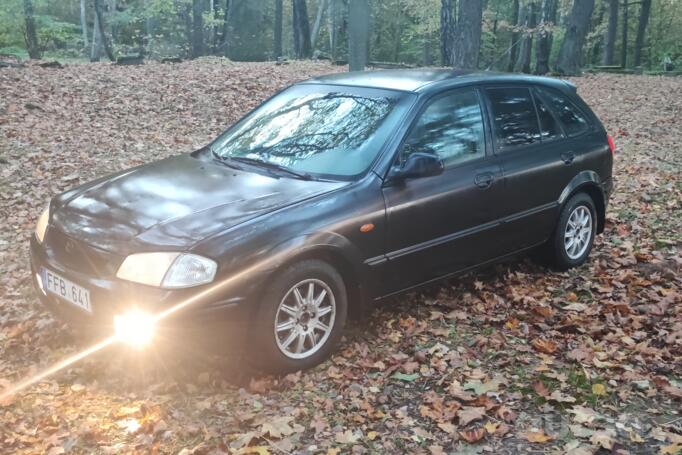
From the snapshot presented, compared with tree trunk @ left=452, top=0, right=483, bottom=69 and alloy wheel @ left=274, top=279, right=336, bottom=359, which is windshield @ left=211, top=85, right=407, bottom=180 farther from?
tree trunk @ left=452, top=0, right=483, bottom=69

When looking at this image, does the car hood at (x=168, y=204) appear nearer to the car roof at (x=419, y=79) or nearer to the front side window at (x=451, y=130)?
the front side window at (x=451, y=130)

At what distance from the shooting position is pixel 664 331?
4.75 meters

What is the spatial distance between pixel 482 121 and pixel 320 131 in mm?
1328

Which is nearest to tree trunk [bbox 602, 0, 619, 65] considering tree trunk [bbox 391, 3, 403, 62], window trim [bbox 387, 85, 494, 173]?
tree trunk [bbox 391, 3, 403, 62]

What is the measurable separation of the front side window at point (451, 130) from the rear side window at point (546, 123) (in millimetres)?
820

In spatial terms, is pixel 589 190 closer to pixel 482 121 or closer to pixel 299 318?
pixel 482 121

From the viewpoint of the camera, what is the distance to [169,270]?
11.8 feet

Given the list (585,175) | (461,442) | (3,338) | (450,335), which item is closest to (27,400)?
(3,338)

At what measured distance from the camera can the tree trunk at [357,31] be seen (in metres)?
15.5

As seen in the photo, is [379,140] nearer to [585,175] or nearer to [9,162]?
[585,175]

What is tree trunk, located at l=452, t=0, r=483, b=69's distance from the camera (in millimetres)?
14797

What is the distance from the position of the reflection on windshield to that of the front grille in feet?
4.58

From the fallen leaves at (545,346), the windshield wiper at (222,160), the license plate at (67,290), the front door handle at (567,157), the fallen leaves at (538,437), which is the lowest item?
the fallen leaves at (538,437)

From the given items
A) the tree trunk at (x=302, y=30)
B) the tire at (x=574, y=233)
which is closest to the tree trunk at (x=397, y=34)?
the tree trunk at (x=302, y=30)
